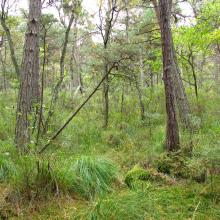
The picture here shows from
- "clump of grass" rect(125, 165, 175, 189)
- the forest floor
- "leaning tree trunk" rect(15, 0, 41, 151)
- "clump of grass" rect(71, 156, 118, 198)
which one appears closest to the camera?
the forest floor

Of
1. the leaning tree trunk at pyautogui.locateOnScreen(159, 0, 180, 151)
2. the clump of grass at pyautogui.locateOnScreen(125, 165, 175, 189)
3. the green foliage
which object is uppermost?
the leaning tree trunk at pyautogui.locateOnScreen(159, 0, 180, 151)

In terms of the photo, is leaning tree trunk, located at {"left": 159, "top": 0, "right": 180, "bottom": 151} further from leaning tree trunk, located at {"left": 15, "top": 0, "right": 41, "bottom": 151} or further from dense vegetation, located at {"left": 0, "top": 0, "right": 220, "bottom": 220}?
leaning tree trunk, located at {"left": 15, "top": 0, "right": 41, "bottom": 151}

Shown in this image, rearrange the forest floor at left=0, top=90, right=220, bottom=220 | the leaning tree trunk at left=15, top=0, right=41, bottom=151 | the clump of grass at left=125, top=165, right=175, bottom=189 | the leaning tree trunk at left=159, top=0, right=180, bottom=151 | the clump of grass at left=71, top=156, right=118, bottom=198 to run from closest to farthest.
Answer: the forest floor at left=0, top=90, right=220, bottom=220 < the clump of grass at left=71, top=156, right=118, bottom=198 < the clump of grass at left=125, top=165, right=175, bottom=189 < the leaning tree trunk at left=15, top=0, right=41, bottom=151 < the leaning tree trunk at left=159, top=0, right=180, bottom=151

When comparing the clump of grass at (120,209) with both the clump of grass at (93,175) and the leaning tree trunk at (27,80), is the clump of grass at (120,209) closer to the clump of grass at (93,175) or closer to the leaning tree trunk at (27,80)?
the clump of grass at (93,175)

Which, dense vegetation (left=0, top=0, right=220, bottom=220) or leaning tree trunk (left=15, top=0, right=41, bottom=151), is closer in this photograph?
dense vegetation (left=0, top=0, right=220, bottom=220)

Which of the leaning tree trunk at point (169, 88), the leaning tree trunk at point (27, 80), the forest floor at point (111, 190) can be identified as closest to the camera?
the forest floor at point (111, 190)

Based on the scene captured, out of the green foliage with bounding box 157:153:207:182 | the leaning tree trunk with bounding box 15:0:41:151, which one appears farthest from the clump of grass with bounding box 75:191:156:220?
the leaning tree trunk with bounding box 15:0:41:151

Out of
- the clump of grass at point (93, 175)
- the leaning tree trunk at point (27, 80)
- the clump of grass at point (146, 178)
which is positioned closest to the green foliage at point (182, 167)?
the clump of grass at point (146, 178)

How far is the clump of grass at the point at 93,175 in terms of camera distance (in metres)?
4.14

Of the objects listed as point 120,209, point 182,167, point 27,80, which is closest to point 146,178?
point 182,167

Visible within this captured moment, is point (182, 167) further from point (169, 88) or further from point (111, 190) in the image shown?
point (169, 88)

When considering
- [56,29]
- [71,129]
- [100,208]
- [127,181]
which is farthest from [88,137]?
[56,29]

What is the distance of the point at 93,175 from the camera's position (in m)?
4.40

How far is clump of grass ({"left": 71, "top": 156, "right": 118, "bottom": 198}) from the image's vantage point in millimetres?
4137
